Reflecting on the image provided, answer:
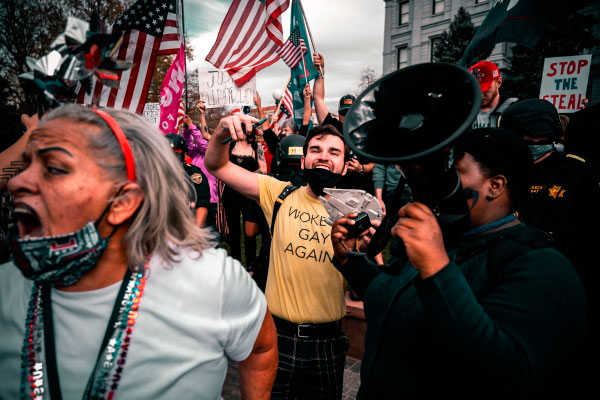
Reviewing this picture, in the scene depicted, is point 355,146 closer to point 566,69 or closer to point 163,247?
point 163,247

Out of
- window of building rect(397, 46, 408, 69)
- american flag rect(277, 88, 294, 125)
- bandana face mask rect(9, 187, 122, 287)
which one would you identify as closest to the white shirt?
bandana face mask rect(9, 187, 122, 287)

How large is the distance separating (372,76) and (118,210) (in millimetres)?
35629

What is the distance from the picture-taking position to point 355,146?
133 centimetres

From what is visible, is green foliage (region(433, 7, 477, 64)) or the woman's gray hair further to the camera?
green foliage (region(433, 7, 477, 64))

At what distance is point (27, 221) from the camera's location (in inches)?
47.5

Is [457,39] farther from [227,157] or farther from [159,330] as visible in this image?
[159,330]

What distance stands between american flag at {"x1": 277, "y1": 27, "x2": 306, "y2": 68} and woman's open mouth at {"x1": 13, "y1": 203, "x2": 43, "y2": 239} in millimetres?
4849

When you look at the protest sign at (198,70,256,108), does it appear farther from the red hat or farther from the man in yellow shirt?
the man in yellow shirt

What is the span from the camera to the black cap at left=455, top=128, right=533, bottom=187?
1479 mm

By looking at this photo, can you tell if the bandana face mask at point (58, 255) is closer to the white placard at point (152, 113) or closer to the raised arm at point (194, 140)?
the raised arm at point (194, 140)

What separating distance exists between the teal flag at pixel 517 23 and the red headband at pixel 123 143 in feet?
12.7

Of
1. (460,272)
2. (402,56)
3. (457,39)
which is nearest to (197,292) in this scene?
(460,272)

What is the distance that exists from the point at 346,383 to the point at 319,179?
87.0 inches

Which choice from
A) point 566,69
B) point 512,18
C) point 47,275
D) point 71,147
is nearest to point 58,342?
point 47,275
